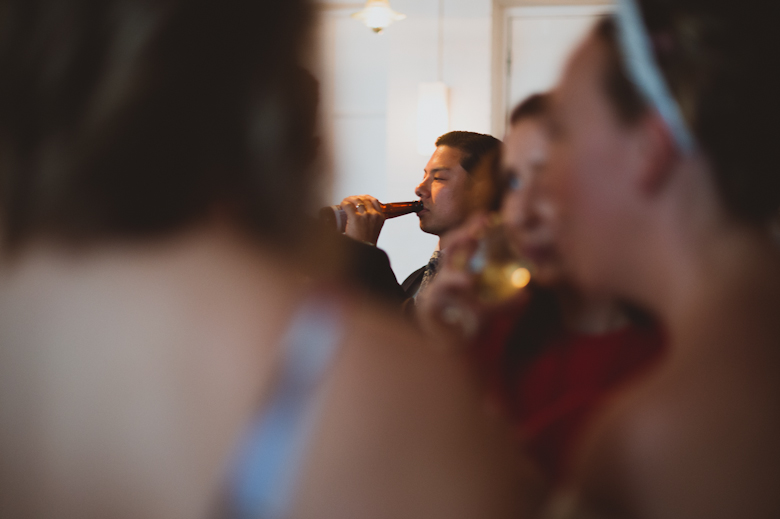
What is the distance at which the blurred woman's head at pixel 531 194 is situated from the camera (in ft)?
2.77

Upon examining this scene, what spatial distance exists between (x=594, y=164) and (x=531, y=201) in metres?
0.22

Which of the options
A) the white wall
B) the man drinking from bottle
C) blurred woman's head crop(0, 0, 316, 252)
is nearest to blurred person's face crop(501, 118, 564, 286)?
blurred woman's head crop(0, 0, 316, 252)

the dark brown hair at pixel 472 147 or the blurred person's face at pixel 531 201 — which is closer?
the blurred person's face at pixel 531 201

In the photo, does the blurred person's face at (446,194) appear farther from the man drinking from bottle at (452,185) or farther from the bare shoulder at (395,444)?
the bare shoulder at (395,444)

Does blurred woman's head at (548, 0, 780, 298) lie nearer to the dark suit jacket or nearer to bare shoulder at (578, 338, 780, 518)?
bare shoulder at (578, 338, 780, 518)

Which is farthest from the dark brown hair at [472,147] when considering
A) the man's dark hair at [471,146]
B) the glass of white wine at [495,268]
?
the glass of white wine at [495,268]

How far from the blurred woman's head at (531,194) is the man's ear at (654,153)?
133mm

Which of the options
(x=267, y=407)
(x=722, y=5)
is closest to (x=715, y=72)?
(x=722, y=5)

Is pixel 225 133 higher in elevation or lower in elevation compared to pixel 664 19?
lower

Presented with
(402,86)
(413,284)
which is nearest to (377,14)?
Result: (402,86)

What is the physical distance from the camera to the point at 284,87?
0.54m

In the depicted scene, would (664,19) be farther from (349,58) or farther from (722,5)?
(349,58)

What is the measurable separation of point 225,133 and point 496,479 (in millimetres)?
318

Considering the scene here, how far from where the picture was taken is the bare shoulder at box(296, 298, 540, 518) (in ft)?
1.65
